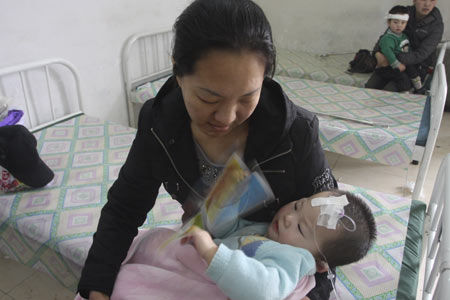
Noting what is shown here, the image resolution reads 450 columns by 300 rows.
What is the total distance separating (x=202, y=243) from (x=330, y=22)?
395 cm

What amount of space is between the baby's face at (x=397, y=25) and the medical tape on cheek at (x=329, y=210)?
2.95m

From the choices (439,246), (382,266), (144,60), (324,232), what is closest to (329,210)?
(324,232)

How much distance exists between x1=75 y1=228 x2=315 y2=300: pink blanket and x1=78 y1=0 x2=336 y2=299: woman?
4 centimetres

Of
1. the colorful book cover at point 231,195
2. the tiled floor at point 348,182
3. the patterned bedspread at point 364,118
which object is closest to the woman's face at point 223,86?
the colorful book cover at point 231,195

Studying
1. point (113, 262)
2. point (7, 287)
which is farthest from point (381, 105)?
point (7, 287)

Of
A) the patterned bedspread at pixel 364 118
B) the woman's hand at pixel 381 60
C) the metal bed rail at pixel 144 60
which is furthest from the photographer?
the woman's hand at pixel 381 60

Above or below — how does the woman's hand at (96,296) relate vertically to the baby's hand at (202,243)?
below

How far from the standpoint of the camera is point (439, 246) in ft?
3.59

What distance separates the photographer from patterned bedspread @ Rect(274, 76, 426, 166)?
2254 mm

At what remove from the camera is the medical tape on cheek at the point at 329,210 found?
977mm

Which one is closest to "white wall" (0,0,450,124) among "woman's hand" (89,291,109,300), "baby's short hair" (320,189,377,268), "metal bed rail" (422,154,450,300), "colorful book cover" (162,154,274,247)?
"woman's hand" (89,291,109,300)

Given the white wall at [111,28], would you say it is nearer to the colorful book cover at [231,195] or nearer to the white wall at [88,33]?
the white wall at [88,33]

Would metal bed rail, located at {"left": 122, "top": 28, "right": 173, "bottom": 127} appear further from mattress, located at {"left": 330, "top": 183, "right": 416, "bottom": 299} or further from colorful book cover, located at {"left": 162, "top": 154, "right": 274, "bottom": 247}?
colorful book cover, located at {"left": 162, "top": 154, "right": 274, "bottom": 247}

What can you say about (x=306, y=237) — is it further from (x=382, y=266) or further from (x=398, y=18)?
(x=398, y=18)
